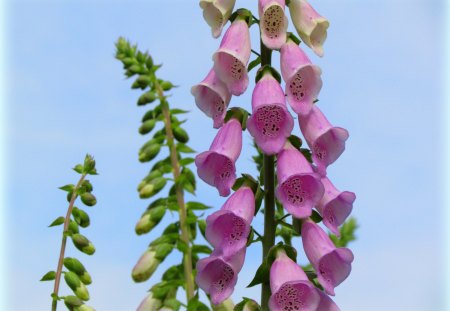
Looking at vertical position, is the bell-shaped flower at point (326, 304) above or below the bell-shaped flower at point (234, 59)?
below

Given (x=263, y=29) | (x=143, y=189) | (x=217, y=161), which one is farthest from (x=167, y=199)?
(x=263, y=29)

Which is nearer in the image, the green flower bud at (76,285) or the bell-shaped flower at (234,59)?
the bell-shaped flower at (234,59)

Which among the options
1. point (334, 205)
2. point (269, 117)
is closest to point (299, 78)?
point (269, 117)

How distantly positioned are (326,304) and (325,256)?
18 cm

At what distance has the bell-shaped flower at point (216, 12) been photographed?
9.35 ft

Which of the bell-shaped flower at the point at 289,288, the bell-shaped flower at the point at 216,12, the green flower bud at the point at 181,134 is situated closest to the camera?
the bell-shaped flower at the point at 289,288

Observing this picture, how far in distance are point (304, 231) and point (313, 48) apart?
2.18 feet

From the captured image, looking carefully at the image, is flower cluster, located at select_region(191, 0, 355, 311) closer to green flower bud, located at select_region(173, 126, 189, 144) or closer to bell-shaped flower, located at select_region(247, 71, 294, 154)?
bell-shaped flower, located at select_region(247, 71, 294, 154)

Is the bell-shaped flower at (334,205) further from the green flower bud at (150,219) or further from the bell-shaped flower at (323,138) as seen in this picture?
the green flower bud at (150,219)

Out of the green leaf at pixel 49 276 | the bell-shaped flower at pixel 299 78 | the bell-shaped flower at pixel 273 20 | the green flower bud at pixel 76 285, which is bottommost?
the green flower bud at pixel 76 285

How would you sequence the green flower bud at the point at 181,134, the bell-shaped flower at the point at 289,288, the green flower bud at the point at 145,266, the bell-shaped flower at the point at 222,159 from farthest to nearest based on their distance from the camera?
the green flower bud at the point at 181,134 < the green flower bud at the point at 145,266 < the bell-shaped flower at the point at 222,159 < the bell-shaped flower at the point at 289,288

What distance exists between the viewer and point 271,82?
2.72m

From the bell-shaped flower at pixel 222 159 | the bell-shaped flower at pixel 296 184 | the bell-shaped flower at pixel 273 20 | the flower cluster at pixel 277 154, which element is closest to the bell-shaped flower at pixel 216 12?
the flower cluster at pixel 277 154

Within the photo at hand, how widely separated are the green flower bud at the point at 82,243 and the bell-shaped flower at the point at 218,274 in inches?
24.9
